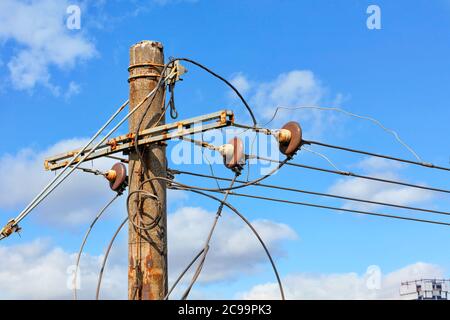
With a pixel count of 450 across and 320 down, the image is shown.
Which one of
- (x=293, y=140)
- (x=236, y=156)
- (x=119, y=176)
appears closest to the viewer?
(x=236, y=156)

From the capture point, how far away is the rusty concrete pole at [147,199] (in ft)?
30.8

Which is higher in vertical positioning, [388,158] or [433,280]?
[433,280]

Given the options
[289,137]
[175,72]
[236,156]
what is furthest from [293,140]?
[175,72]

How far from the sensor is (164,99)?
1008 cm

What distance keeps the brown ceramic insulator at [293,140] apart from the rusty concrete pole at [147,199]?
1.57 meters

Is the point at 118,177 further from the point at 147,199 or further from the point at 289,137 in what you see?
the point at 289,137

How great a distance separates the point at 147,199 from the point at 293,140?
2.01 m

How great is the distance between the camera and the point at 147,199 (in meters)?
9.60

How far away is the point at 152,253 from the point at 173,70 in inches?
94.3
